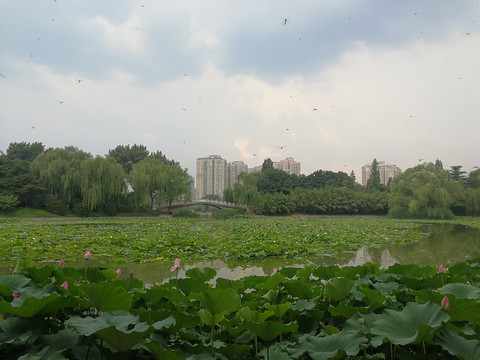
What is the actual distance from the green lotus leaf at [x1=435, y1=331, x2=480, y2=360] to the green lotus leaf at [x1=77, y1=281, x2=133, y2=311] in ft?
3.09

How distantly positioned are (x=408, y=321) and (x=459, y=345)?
131 millimetres

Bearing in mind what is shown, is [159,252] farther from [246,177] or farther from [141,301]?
[246,177]

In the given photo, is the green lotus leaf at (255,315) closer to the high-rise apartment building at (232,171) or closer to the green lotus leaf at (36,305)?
the green lotus leaf at (36,305)

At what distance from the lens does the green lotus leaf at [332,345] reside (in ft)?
3.05

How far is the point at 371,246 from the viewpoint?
7.28 m

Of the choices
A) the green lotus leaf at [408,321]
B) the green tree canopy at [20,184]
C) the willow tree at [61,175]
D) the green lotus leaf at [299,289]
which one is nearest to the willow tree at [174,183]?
the willow tree at [61,175]

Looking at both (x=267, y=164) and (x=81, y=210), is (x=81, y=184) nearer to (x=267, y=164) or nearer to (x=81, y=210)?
(x=81, y=210)

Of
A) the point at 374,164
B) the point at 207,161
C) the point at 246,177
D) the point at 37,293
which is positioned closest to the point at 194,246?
the point at 37,293

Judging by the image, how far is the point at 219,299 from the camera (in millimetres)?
1071

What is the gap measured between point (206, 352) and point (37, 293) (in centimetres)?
71

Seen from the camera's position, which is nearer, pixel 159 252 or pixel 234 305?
pixel 234 305

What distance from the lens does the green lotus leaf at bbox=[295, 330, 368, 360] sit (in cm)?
93

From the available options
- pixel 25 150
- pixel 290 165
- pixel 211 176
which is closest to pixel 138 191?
pixel 25 150

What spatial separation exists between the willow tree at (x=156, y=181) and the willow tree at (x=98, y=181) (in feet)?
4.11
